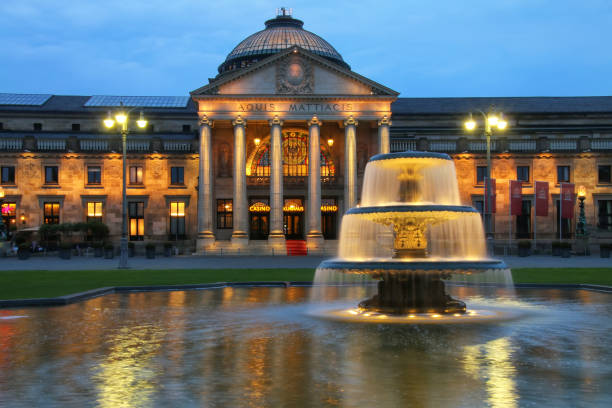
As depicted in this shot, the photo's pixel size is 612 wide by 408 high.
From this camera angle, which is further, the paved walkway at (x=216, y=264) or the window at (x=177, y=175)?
the window at (x=177, y=175)

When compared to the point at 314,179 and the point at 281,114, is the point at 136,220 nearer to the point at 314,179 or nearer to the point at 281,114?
the point at 281,114

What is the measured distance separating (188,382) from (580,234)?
204ft

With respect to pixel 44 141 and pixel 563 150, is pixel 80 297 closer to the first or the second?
pixel 44 141

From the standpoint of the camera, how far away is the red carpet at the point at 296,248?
211ft

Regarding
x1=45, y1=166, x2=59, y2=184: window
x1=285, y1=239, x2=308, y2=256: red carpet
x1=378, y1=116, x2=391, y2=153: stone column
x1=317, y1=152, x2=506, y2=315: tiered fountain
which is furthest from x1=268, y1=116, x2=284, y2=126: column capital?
x1=317, y1=152, x2=506, y2=315: tiered fountain

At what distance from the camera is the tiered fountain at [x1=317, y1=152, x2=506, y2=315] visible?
17781mm

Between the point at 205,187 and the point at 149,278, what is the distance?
34.4 meters

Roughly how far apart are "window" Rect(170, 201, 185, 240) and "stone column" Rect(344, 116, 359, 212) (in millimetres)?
18870

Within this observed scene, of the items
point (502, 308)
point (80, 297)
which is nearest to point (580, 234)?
point (502, 308)

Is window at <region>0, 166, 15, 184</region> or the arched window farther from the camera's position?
the arched window

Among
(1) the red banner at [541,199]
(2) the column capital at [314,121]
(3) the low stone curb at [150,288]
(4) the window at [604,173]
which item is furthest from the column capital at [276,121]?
(3) the low stone curb at [150,288]

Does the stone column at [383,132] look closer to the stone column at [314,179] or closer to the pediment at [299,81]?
the pediment at [299,81]

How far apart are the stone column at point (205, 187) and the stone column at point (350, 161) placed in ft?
41.6

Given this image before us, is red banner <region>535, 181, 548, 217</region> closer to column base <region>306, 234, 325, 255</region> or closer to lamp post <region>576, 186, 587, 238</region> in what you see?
lamp post <region>576, 186, 587, 238</region>
